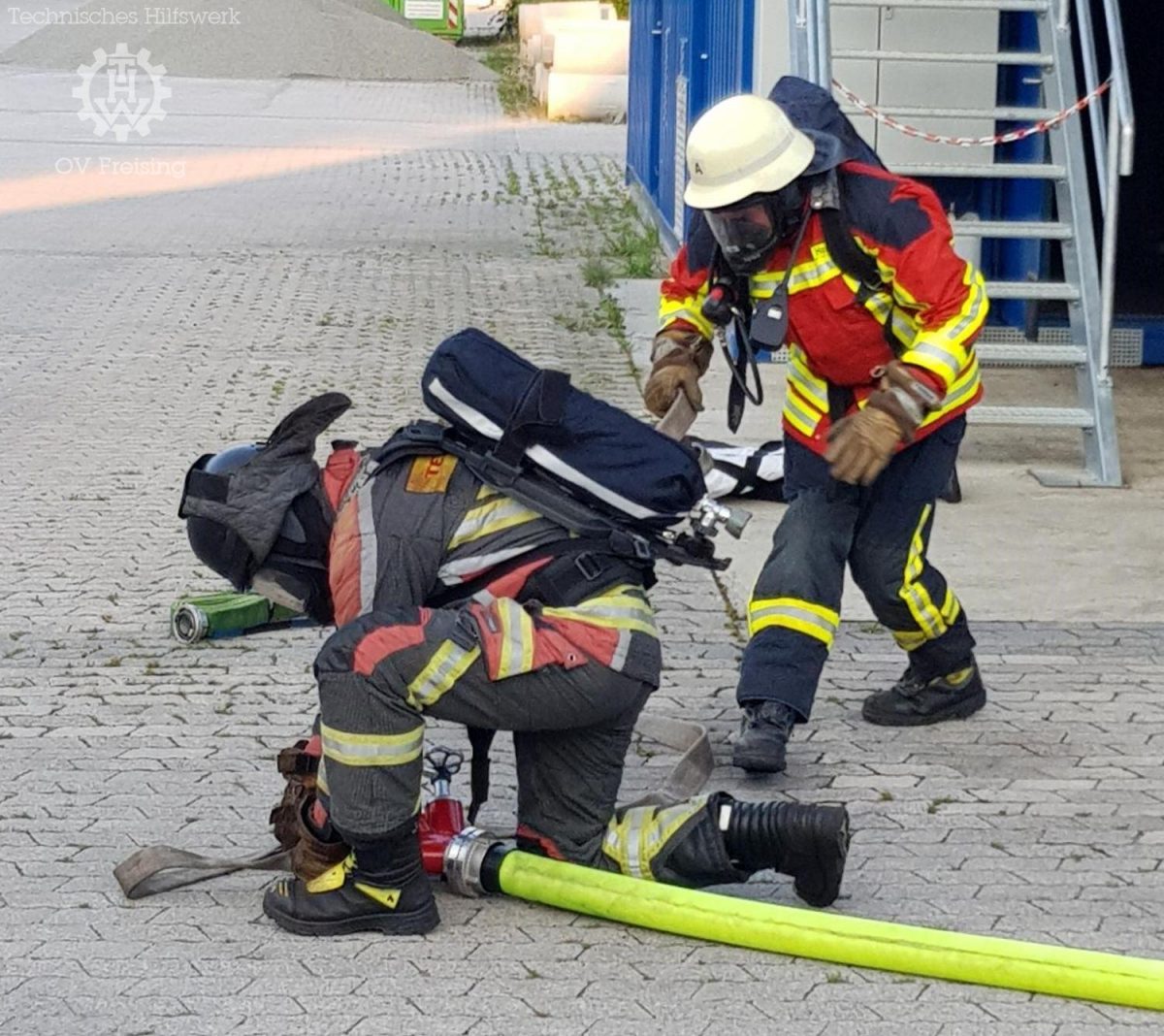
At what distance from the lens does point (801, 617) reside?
199 inches

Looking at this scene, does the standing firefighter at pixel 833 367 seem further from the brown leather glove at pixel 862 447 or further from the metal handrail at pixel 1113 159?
the metal handrail at pixel 1113 159

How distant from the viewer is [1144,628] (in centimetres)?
633

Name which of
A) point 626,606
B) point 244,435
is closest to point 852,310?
point 626,606

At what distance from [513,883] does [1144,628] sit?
2880 mm

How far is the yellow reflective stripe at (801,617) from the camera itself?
16.5 ft

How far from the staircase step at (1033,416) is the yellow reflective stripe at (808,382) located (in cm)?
295

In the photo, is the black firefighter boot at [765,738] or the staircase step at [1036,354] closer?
the black firefighter boot at [765,738]

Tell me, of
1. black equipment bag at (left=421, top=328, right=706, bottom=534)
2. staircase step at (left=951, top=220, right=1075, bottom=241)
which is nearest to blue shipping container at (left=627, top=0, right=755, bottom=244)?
staircase step at (left=951, top=220, right=1075, bottom=241)

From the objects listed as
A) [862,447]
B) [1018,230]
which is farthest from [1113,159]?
[862,447]

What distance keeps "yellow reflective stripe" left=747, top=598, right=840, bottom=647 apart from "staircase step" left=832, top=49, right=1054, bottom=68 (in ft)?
13.6

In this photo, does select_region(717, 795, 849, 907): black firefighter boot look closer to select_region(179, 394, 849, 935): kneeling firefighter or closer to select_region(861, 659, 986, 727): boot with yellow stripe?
select_region(179, 394, 849, 935): kneeling firefighter

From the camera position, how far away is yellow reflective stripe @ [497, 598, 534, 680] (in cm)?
387

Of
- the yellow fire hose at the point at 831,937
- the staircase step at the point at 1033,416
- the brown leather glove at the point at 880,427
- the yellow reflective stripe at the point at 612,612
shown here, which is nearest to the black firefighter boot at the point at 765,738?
the brown leather glove at the point at 880,427

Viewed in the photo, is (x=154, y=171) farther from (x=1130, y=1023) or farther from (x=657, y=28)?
(x=1130, y=1023)
